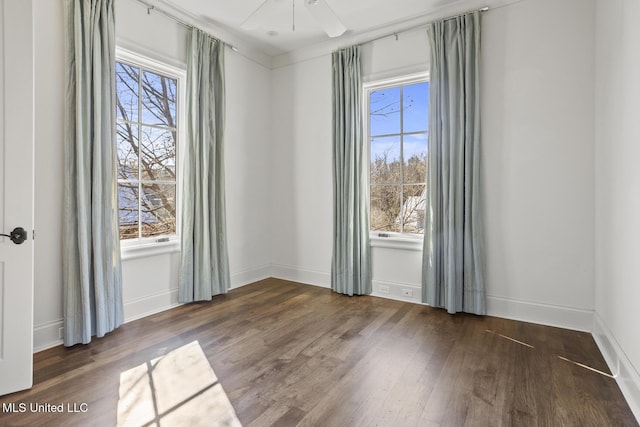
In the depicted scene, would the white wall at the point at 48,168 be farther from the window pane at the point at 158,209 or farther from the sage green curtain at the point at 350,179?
the sage green curtain at the point at 350,179

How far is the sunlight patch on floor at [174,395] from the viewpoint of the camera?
5.45 feet

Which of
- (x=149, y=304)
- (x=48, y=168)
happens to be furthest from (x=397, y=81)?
(x=149, y=304)

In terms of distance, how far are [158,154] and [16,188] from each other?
1.50 metres

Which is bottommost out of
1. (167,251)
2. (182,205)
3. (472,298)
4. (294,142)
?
(472,298)

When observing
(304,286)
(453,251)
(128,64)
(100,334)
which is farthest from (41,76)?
(453,251)

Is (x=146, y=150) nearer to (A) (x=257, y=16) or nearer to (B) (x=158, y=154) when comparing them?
(B) (x=158, y=154)

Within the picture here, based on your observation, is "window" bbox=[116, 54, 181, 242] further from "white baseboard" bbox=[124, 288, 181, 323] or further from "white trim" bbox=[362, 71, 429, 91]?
"white trim" bbox=[362, 71, 429, 91]

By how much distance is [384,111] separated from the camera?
379cm

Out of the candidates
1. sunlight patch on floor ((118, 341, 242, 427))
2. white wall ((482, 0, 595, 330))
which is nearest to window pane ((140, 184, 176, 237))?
sunlight patch on floor ((118, 341, 242, 427))

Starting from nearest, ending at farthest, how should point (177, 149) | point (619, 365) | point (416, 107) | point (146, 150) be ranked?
1. point (619, 365)
2. point (146, 150)
3. point (177, 149)
4. point (416, 107)

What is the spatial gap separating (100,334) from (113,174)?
4.17ft

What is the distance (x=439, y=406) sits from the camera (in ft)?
5.81

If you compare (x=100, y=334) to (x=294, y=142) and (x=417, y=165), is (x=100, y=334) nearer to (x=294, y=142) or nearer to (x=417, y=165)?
(x=294, y=142)

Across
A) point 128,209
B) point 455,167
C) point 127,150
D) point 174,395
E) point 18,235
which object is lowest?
point 174,395
